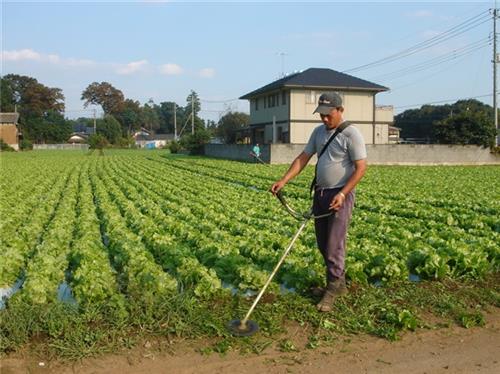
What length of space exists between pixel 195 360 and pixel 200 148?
143 feet

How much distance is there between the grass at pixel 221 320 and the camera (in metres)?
4.32

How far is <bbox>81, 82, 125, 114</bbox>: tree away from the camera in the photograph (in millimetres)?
117312

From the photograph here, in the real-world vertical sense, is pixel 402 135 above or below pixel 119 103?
below

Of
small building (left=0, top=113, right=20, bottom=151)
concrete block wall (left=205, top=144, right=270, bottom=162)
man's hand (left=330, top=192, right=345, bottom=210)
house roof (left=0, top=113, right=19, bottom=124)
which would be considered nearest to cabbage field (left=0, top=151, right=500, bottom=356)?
man's hand (left=330, top=192, right=345, bottom=210)

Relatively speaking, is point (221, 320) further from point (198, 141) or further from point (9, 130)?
point (9, 130)

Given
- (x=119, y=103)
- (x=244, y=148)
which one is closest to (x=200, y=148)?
(x=244, y=148)

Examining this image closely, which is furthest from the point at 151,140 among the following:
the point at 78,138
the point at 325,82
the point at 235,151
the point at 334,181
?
the point at 334,181

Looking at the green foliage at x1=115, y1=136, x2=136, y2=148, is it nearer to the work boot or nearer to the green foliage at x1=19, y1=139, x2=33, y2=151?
the green foliage at x1=19, y1=139, x2=33, y2=151

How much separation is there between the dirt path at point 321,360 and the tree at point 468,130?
3357 centimetres

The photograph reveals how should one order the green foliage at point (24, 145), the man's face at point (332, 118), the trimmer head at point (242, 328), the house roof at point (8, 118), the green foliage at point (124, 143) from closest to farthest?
the trimmer head at point (242, 328), the man's face at point (332, 118), the house roof at point (8, 118), the green foliage at point (24, 145), the green foliage at point (124, 143)

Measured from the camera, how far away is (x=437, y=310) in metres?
5.17

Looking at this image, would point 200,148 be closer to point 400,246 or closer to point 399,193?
point 399,193

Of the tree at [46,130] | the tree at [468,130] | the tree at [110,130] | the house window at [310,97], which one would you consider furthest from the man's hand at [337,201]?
the tree at [110,130]

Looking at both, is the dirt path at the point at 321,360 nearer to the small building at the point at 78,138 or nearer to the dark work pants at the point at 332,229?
the dark work pants at the point at 332,229
